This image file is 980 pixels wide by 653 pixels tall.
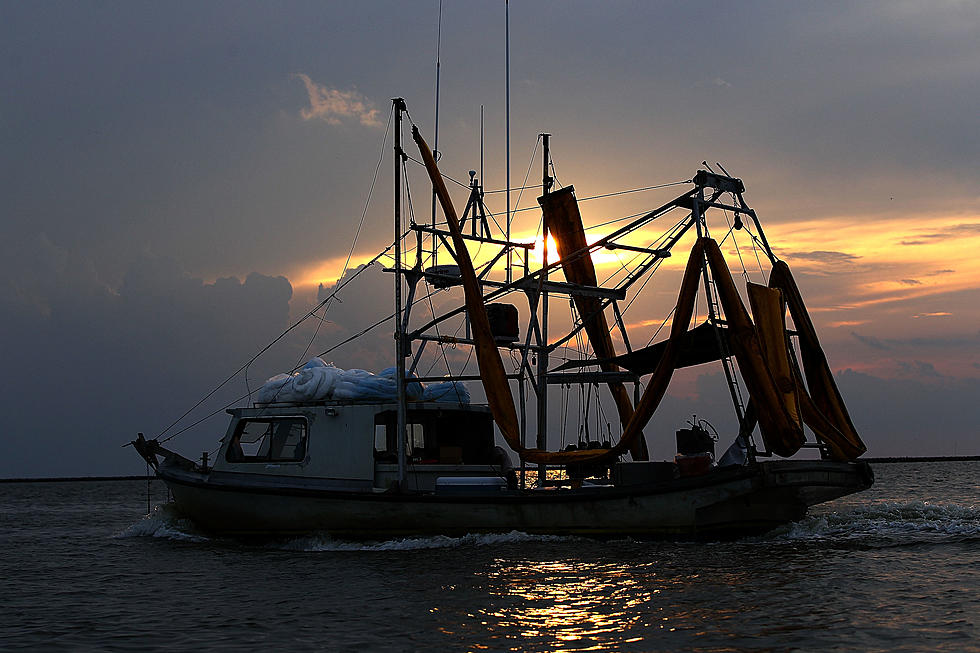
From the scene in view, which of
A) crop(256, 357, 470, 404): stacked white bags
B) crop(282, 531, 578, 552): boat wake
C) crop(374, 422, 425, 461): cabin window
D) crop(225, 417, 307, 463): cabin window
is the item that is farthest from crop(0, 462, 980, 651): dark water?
crop(256, 357, 470, 404): stacked white bags

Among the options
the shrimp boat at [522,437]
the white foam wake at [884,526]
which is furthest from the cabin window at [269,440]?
the white foam wake at [884,526]

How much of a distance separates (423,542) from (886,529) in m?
11.4

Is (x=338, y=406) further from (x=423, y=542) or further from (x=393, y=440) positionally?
(x=423, y=542)

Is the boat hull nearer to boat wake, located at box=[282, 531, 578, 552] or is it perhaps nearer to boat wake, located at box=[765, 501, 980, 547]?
boat wake, located at box=[282, 531, 578, 552]

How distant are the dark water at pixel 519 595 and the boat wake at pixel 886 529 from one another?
3.9 inches

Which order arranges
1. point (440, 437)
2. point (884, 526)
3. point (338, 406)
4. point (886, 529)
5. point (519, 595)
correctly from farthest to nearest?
1. point (884, 526)
2. point (886, 529)
3. point (440, 437)
4. point (338, 406)
5. point (519, 595)

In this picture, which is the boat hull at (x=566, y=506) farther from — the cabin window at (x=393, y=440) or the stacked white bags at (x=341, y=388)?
the stacked white bags at (x=341, y=388)

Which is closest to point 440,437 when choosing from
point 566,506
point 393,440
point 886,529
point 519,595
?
point 393,440

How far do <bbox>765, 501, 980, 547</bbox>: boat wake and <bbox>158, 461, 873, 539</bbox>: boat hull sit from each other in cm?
49

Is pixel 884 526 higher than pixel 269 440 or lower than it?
lower

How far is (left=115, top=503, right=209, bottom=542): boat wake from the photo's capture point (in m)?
23.6

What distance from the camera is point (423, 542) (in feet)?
62.4

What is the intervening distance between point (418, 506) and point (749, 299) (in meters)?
7.77

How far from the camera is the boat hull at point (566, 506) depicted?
17391 millimetres
